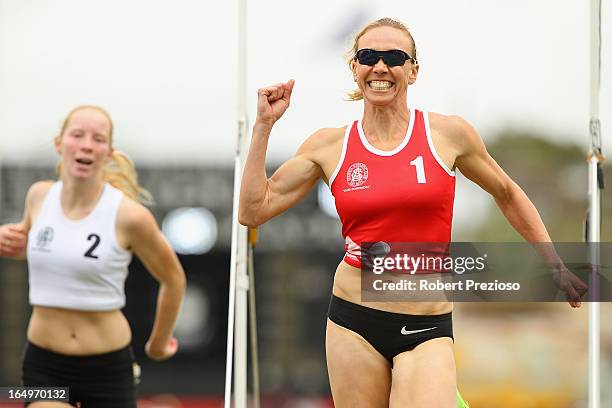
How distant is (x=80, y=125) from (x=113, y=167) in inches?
13.4

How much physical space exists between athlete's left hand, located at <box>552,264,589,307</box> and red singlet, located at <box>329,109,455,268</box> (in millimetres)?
515

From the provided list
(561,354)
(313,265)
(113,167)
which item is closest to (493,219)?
(561,354)

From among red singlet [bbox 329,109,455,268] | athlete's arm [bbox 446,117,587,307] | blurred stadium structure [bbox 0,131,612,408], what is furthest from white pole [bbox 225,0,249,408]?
blurred stadium structure [bbox 0,131,612,408]

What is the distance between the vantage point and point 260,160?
4.03m

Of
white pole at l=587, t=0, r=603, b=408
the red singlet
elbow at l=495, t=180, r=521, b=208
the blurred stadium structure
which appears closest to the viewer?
the red singlet

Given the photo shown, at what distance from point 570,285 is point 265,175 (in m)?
1.23

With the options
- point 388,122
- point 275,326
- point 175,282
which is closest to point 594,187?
point 388,122

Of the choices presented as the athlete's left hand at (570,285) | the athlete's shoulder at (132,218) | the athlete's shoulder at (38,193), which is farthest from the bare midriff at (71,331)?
the athlete's left hand at (570,285)

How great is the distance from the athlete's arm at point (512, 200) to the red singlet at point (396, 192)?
0.14m

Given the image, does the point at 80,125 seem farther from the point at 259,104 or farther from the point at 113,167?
the point at 259,104

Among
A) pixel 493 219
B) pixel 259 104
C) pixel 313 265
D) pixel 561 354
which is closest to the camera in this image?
pixel 259 104

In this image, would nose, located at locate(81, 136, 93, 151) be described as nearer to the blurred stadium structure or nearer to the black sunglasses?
the black sunglasses

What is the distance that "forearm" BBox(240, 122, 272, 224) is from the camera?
4008mm

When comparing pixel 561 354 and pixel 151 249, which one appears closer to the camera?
pixel 151 249
